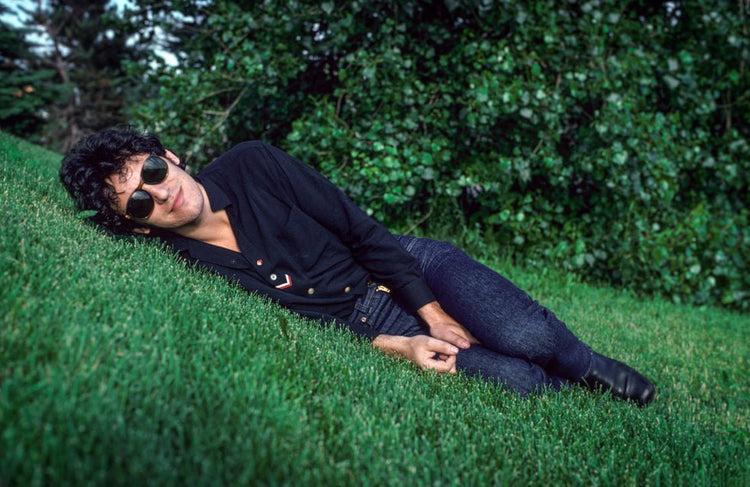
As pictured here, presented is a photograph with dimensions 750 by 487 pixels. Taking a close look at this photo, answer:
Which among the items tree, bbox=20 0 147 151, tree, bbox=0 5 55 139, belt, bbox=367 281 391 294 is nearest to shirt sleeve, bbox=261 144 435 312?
belt, bbox=367 281 391 294

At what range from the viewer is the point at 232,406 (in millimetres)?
1629

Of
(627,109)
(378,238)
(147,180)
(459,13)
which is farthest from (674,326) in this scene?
(147,180)

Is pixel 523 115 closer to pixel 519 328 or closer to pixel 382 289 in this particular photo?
pixel 382 289

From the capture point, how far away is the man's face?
2.76m

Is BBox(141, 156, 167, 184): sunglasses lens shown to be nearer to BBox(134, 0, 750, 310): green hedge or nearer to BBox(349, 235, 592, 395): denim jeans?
BBox(349, 235, 592, 395): denim jeans

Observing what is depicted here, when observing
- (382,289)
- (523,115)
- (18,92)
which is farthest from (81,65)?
(382,289)

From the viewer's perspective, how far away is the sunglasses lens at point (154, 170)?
108 inches

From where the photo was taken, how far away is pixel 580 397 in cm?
275

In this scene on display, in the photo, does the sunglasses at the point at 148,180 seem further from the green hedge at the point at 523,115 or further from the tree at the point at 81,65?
the tree at the point at 81,65

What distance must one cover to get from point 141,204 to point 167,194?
0.52 feet

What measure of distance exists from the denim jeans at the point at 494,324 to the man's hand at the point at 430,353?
136 mm

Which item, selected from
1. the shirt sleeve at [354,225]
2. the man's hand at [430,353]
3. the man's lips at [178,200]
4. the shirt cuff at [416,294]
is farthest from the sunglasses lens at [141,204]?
the man's hand at [430,353]

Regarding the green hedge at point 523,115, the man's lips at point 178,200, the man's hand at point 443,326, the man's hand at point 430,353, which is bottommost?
the man's hand at point 430,353

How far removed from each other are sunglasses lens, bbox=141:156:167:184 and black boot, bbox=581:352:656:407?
2.77m
